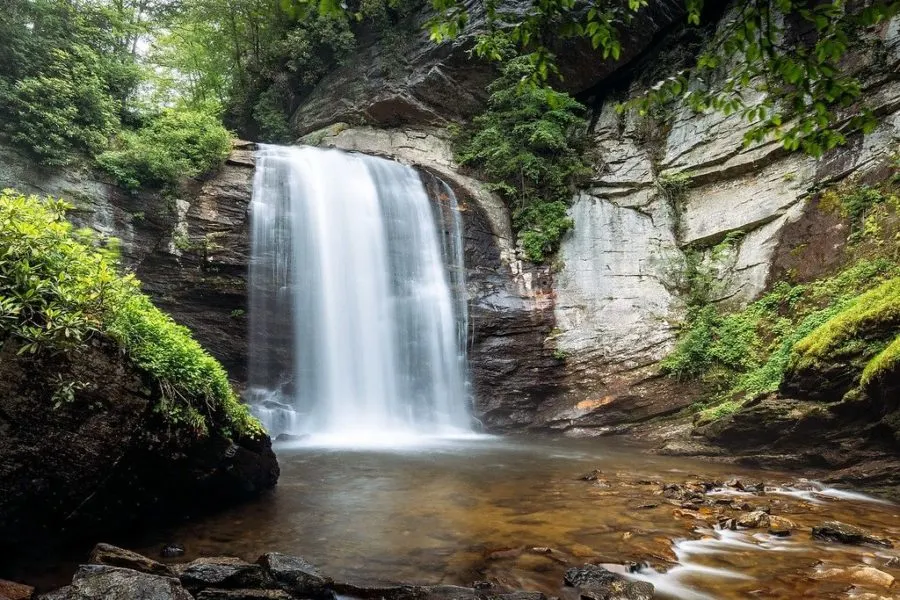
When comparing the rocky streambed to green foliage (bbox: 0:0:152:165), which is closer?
the rocky streambed

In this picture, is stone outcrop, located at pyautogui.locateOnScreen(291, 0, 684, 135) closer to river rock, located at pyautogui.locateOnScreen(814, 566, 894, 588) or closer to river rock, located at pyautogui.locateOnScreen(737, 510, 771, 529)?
river rock, located at pyautogui.locateOnScreen(737, 510, 771, 529)

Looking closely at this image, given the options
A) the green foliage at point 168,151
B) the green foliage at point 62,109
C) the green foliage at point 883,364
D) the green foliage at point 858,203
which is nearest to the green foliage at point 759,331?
the green foliage at point 858,203

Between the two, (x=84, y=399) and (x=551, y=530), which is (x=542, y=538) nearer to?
(x=551, y=530)

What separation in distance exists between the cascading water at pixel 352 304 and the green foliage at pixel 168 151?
1210 mm

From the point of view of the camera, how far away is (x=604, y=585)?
337 centimetres

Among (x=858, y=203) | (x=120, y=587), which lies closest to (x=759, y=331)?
(x=858, y=203)

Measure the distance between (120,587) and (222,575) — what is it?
0.58 metres

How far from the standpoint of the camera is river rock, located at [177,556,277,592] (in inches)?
123

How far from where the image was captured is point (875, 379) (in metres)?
6.27

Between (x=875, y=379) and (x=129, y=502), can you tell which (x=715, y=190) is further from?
(x=129, y=502)

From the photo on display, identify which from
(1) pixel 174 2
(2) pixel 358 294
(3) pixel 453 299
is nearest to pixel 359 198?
(2) pixel 358 294

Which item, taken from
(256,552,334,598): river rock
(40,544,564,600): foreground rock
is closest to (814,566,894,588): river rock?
(40,544,564,600): foreground rock

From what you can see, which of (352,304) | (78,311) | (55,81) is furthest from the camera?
(352,304)

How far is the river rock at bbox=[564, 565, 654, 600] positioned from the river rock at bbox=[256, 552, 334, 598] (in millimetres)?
1588
